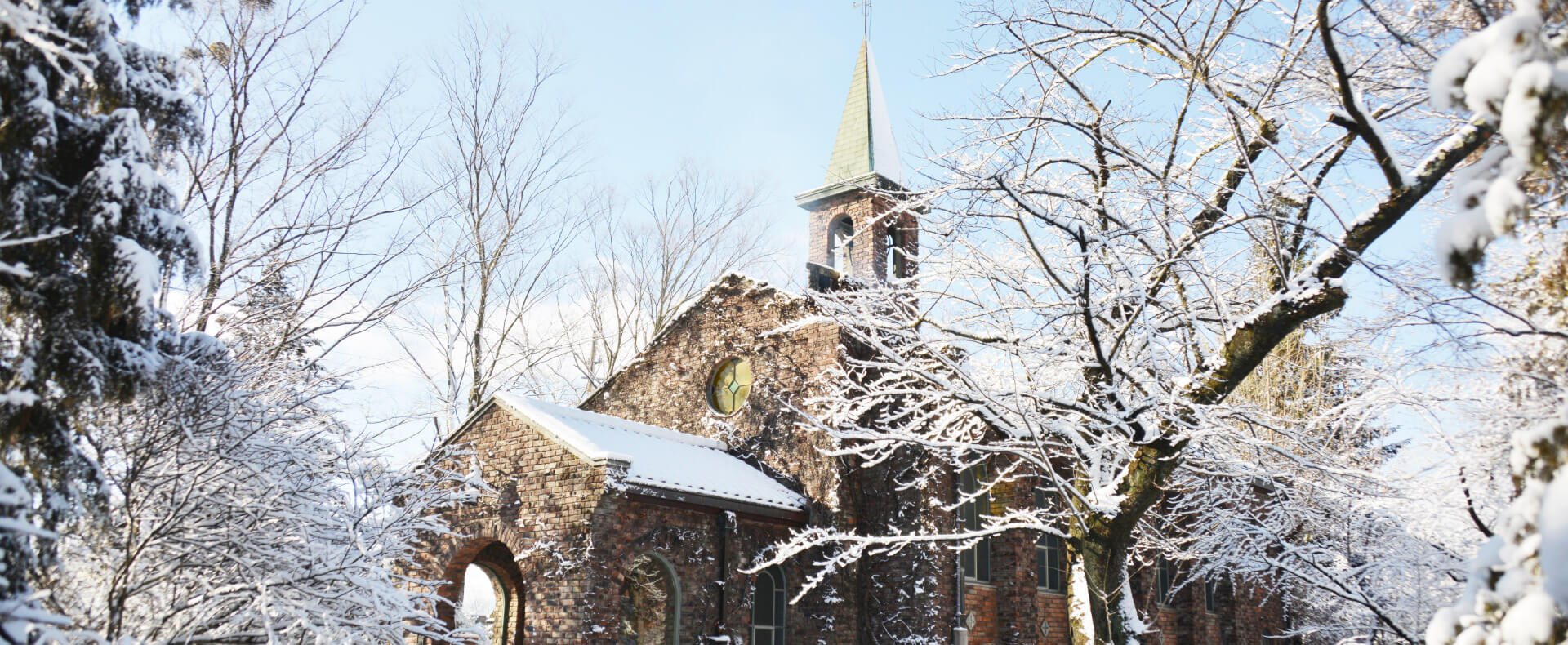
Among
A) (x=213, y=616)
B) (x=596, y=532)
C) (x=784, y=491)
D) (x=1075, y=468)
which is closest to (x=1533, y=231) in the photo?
(x=1075, y=468)

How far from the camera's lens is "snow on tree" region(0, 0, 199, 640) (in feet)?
15.5

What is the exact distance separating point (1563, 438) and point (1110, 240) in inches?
214

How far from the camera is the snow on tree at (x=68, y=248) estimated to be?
4723mm

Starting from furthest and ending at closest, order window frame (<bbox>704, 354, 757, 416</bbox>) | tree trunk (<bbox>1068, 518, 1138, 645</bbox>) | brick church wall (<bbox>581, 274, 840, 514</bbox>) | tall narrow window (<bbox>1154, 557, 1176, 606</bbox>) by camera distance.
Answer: tall narrow window (<bbox>1154, 557, 1176, 606</bbox>), window frame (<bbox>704, 354, 757, 416</bbox>), brick church wall (<bbox>581, 274, 840, 514</bbox>), tree trunk (<bbox>1068, 518, 1138, 645</bbox>)

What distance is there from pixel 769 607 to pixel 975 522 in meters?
3.85

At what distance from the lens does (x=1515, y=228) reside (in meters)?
3.46

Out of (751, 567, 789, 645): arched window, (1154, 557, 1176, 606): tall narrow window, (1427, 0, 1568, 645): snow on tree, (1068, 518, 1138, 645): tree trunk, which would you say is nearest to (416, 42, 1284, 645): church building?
(751, 567, 789, 645): arched window

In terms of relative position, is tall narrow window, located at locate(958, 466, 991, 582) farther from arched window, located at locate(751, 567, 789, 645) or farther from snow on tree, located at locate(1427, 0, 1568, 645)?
snow on tree, located at locate(1427, 0, 1568, 645)

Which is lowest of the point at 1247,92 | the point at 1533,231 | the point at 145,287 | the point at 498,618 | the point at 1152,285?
the point at 498,618

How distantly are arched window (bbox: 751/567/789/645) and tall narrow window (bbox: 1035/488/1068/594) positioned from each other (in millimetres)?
4812

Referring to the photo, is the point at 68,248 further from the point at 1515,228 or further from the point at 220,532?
the point at 1515,228

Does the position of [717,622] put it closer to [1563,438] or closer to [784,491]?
[784,491]

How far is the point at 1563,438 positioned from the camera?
3.43 metres

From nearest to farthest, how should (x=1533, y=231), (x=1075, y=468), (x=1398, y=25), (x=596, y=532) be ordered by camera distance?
1. (x=1533, y=231)
2. (x=1398, y=25)
3. (x=1075, y=468)
4. (x=596, y=532)
